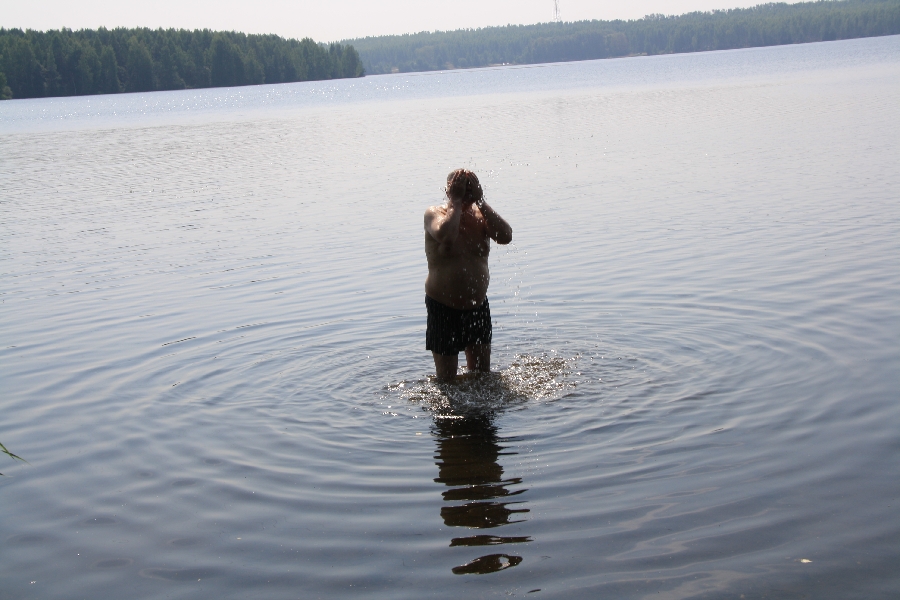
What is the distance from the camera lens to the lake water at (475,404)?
4.89 m

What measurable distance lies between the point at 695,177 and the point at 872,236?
6766 millimetres

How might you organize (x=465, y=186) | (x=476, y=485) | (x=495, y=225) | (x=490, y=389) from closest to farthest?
(x=476, y=485) < (x=465, y=186) < (x=495, y=225) < (x=490, y=389)

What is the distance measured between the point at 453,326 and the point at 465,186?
1124 millimetres

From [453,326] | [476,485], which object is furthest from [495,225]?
[476,485]

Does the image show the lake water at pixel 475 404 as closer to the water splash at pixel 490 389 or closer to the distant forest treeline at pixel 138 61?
the water splash at pixel 490 389

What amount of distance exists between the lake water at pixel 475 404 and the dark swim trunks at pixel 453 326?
1.27ft

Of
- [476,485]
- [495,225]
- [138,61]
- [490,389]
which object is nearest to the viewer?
[476,485]

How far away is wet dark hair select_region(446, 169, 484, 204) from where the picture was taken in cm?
696

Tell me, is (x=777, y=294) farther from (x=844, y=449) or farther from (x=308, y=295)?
(x=308, y=295)

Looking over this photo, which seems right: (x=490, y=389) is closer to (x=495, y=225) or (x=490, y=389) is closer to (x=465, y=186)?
(x=495, y=225)

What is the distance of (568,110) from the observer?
1768 inches

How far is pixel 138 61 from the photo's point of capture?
413 ft

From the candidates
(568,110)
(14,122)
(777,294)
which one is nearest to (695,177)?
(777,294)

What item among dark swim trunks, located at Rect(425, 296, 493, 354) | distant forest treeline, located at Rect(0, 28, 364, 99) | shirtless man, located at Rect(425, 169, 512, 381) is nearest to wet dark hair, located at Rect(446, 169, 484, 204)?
shirtless man, located at Rect(425, 169, 512, 381)
